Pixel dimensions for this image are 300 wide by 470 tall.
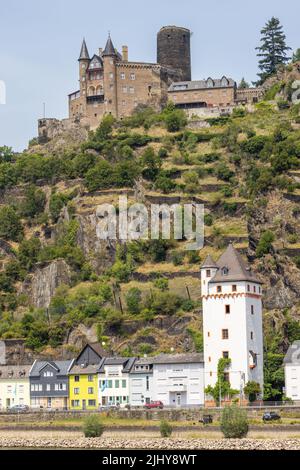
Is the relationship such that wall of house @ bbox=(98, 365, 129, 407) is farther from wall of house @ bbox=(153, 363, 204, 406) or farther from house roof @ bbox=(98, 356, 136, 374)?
wall of house @ bbox=(153, 363, 204, 406)

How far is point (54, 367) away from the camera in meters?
112

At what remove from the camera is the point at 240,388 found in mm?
100000

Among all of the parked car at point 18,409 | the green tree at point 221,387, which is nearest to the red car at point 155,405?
the green tree at point 221,387

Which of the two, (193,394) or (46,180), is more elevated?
(46,180)

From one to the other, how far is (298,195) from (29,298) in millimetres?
24611

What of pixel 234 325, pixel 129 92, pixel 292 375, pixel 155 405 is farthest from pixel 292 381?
pixel 129 92

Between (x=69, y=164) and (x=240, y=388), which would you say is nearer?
(x=240, y=388)

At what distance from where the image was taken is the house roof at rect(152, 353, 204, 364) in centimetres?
10350

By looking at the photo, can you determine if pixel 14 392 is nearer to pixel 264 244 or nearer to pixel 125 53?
pixel 264 244

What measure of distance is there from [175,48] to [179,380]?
62642mm

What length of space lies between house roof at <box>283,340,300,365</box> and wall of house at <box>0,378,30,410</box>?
20.7m
